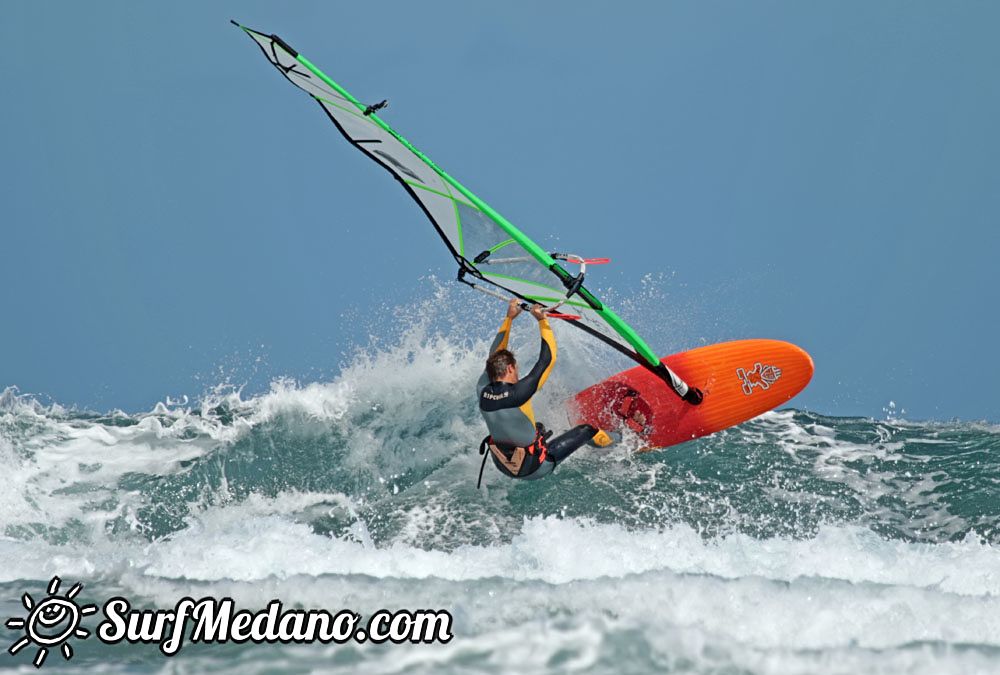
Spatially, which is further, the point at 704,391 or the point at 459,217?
the point at 704,391

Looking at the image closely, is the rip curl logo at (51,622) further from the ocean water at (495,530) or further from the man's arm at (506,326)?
the man's arm at (506,326)

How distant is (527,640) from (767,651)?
929mm

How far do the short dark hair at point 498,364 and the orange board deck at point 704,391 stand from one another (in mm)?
1333

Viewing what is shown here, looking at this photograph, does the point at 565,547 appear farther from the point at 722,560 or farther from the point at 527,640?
the point at 527,640

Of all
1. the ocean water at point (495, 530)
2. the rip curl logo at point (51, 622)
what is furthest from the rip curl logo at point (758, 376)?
the rip curl logo at point (51, 622)

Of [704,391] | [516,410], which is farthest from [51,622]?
[704,391]

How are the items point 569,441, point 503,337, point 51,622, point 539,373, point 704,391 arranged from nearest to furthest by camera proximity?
point 51,622 < point 539,373 < point 503,337 < point 569,441 < point 704,391

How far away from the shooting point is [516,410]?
17.2ft

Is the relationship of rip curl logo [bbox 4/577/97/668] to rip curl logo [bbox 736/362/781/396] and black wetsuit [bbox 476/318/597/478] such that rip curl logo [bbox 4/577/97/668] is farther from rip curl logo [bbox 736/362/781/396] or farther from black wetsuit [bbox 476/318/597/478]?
rip curl logo [bbox 736/362/781/396]

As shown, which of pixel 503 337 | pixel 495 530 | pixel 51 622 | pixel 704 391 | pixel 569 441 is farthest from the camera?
pixel 704 391

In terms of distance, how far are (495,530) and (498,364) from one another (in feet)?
3.34

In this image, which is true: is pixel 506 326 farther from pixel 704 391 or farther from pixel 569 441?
pixel 704 391

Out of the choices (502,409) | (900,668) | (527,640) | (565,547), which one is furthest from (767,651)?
(502,409)

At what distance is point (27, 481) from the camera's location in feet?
21.2
